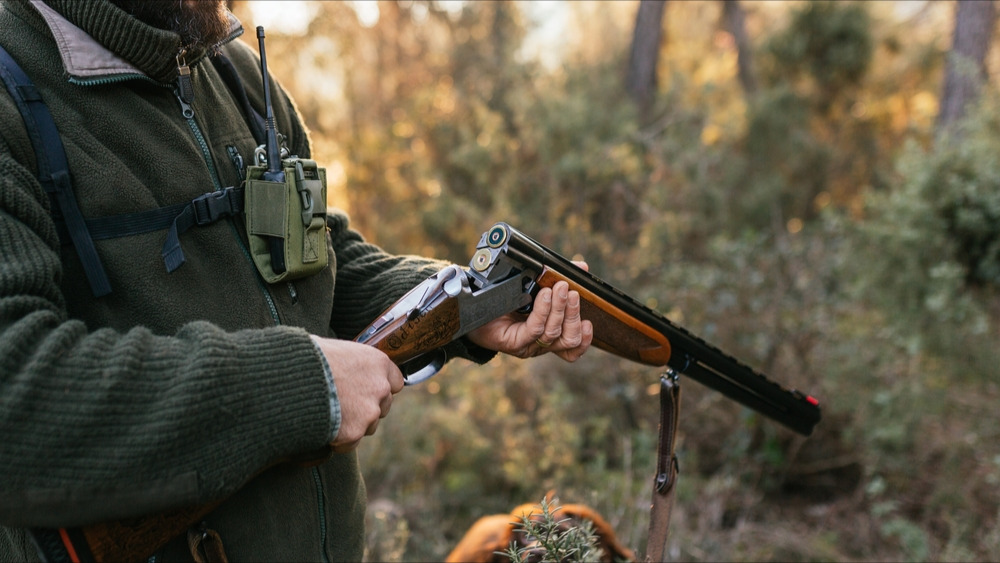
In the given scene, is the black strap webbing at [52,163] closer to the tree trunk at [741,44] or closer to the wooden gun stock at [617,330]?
the wooden gun stock at [617,330]

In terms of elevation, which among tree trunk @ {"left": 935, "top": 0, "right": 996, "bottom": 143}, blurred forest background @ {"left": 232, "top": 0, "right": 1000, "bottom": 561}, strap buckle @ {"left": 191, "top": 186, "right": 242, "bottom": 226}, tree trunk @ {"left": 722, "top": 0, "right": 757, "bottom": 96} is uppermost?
tree trunk @ {"left": 722, "top": 0, "right": 757, "bottom": 96}

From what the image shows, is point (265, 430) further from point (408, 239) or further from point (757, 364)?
point (408, 239)

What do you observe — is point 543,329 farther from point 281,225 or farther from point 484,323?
point 281,225

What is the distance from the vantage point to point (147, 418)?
4.34ft

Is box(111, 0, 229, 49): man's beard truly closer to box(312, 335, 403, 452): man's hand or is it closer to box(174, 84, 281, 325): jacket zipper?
box(174, 84, 281, 325): jacket zipper

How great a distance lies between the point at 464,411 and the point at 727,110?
6144 mm

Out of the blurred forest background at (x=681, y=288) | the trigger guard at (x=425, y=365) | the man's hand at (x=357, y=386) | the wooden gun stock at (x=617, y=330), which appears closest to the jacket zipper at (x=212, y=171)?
the man's hand at (x=357, y=386)

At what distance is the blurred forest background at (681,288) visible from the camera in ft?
13.7

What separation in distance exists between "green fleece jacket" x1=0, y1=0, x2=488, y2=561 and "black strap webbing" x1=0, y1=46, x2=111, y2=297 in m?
0.02

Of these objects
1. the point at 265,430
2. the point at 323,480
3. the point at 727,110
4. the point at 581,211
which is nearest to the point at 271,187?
the point at 265,430

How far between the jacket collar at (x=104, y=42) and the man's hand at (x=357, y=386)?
75 centimetres

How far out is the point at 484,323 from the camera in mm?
2066

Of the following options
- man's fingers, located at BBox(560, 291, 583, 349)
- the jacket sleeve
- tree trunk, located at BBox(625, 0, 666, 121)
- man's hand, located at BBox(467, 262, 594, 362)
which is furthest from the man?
tree trunk, located at BBox(625, 0, 666, 121)

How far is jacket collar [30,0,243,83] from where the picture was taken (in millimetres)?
1519
